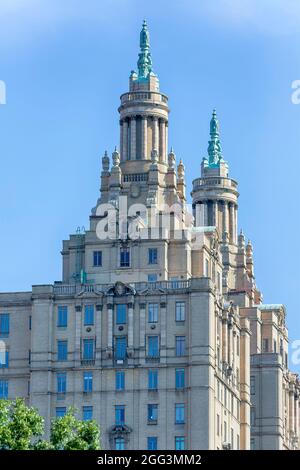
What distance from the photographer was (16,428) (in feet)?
472

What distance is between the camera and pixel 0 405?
479 ft

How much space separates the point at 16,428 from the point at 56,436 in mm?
3647
